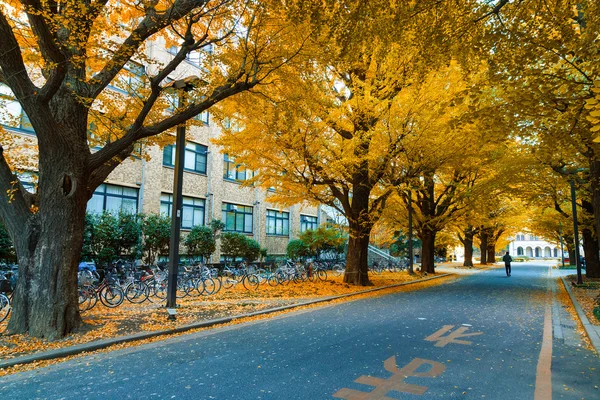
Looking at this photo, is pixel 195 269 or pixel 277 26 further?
pixel 195 269

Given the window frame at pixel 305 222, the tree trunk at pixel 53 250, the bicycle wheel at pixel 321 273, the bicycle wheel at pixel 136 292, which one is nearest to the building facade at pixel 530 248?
the window frame at pixel 305 222

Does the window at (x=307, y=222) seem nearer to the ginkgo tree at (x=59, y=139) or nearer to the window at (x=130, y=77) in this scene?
the window at (x=130, y=77)

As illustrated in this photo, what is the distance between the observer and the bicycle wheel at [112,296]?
10.7 m

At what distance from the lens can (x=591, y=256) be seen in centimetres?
2238

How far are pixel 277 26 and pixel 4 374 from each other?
8.57m

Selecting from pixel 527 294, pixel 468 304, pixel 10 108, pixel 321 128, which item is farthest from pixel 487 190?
pixel 10 108

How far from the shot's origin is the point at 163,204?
22109 mm

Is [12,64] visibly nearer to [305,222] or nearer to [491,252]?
[305,222]

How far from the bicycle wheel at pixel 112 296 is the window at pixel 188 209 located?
11.3 m

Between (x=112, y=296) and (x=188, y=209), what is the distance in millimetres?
13068

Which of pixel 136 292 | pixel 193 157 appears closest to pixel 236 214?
pixel 193 157

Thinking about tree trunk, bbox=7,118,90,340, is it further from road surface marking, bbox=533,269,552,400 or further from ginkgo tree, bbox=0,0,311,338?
road surface marking, bbox=533,269,552,400

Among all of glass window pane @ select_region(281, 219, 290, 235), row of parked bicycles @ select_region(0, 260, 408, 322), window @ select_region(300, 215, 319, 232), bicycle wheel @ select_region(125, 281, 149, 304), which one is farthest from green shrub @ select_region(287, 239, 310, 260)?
bicycle wheel @ select_region(125, 281, 149, 304)

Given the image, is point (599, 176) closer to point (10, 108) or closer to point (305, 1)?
point (305, 1)
